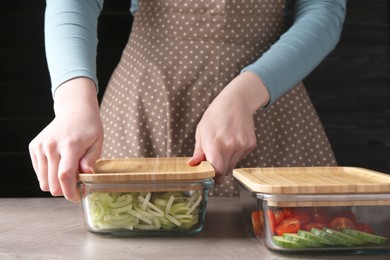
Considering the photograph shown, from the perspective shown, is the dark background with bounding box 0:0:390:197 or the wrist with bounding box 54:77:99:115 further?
the dark background with bounding box 0:0:390:197

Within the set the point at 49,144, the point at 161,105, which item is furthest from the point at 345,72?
the point at 49,144

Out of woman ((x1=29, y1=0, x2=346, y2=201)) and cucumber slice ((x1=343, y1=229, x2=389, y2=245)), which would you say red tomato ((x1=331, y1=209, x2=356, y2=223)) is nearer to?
cucumber slice ((x1=343, y1=229, x2=389, y2=245))

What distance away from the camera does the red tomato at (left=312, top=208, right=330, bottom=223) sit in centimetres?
77

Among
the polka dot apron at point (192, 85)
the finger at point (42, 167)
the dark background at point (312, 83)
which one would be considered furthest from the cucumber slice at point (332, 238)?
the dark background at point (312, 83)

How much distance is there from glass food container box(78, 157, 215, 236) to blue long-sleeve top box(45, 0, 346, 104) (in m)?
0.33

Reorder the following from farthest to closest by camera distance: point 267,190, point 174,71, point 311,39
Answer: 1. point 174,71
2. point 311,39
3. point 267,190

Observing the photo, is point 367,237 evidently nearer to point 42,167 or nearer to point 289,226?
point 289,226

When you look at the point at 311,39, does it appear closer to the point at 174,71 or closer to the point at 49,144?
the point at 174,71

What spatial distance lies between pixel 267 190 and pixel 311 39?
63 centimetres

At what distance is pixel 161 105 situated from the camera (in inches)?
55.8

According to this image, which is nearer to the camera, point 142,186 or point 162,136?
point 142,186

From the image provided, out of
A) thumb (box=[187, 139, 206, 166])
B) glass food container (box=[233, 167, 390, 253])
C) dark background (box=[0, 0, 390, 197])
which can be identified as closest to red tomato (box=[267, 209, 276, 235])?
glass food container (box=[233, 167, 390, 253])

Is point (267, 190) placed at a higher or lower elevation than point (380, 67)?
higher

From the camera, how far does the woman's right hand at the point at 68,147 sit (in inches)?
35.4
